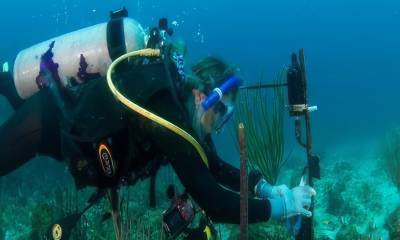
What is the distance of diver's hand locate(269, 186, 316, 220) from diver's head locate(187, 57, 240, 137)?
71 centimetres

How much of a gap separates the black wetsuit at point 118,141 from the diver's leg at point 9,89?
332 millimetres

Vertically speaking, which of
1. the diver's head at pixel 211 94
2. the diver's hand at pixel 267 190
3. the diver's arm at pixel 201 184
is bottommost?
the diver's hand at pixel 267 190

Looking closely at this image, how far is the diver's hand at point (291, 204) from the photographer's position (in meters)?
2.98

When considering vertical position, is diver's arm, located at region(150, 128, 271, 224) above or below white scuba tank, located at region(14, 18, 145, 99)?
below

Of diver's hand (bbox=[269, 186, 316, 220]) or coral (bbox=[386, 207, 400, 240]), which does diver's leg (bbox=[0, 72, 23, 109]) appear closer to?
diver's hand (bbox=[269, 186, 316, 220])

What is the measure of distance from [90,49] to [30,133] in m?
0.81

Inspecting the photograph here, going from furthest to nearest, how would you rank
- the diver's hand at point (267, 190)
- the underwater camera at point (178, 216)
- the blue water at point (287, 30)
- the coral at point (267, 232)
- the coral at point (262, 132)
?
the blue water at point (287, 30) → the coral at point (262, 132) → the coral at point (267, 232) → the diver's hand at point (267, 190) → the underwater camera at point (178, 216)

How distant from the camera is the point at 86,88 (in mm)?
3123

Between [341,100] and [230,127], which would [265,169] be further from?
[341,100]

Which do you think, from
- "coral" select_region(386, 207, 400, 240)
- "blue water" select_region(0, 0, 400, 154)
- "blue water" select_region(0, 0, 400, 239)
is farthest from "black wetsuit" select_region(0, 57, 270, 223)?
"blue water" select_region(0, 0, 400, 154)

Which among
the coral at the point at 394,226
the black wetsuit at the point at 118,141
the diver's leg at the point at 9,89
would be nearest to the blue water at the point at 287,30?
the coral at the point at 394,226

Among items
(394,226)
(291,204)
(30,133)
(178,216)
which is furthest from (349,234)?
(30,133)

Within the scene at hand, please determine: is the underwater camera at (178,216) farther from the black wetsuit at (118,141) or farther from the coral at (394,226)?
the coral at (394,226)

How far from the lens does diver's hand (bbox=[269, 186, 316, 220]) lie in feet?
9.78
